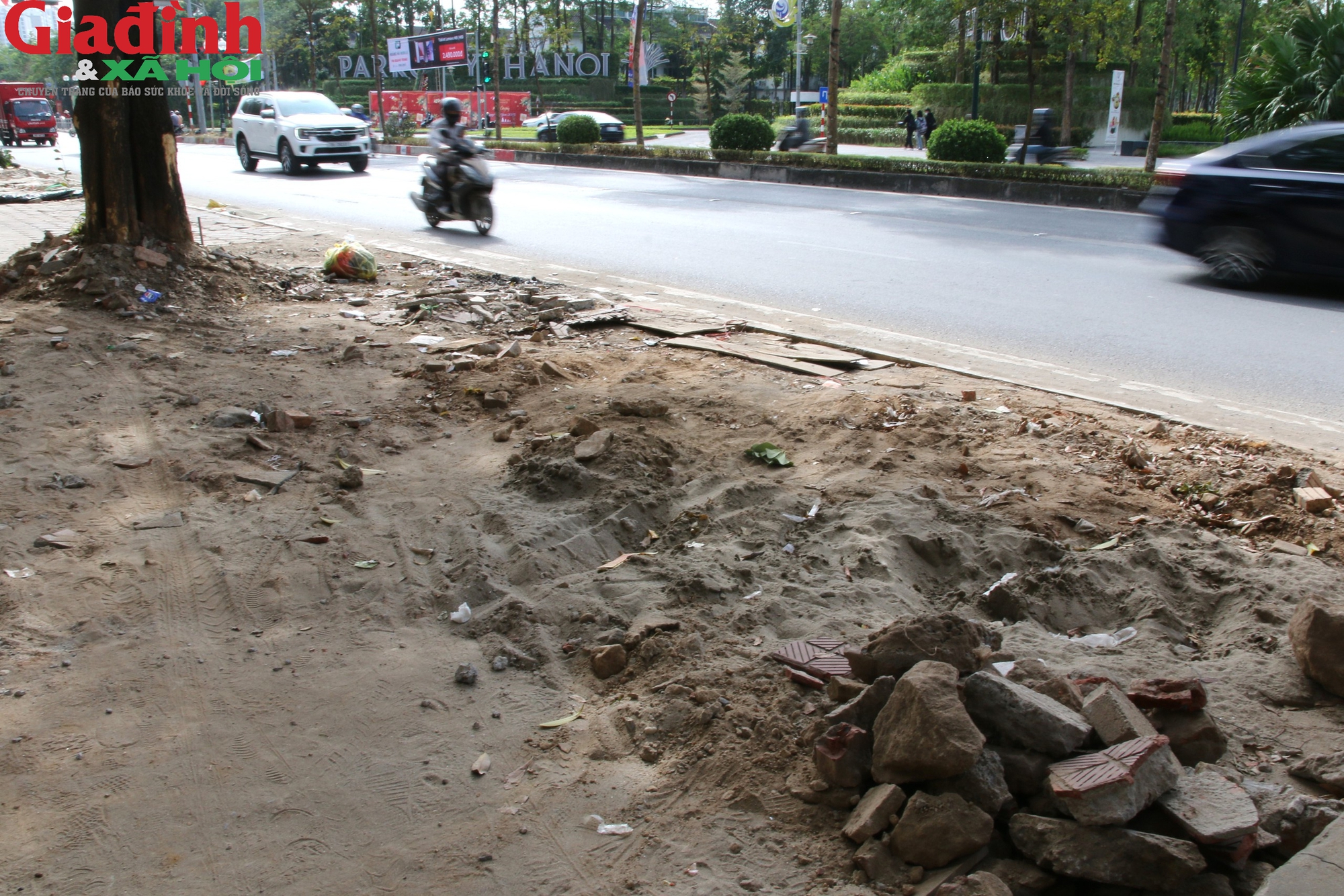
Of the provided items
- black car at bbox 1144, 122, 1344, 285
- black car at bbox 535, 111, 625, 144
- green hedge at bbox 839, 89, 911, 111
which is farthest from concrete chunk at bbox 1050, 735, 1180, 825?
green hedge at bbox 839, 89, 911, 111

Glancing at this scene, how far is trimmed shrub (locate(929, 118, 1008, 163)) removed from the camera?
19.7 metres

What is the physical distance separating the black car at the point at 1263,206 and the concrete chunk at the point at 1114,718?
7.75m

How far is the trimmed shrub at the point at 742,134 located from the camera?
24016 millimetres

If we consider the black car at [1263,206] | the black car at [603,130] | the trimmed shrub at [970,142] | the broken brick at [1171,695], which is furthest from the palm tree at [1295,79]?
the black car at [603,130]

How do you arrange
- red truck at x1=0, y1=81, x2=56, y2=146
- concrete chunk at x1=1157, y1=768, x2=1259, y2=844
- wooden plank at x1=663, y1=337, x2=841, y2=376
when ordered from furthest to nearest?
red truck at x1=0, y1=81, x2=56, y2=146 → wooden plank at x1=663, y1=337, x2=841, y2=376 → concrete chunk at x1=1157, y1=768, x2=1259, y2=844

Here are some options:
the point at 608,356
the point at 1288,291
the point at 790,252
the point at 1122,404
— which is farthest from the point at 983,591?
the point at 790,252

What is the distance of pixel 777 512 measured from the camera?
428cm

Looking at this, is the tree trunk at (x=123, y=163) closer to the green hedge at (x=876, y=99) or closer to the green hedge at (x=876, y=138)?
the green hedge at (x=876, y=138)

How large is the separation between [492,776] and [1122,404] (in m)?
4.38

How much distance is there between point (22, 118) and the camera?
40.8m

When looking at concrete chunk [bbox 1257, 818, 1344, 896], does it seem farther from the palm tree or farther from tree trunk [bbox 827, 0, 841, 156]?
tree trunk [bbox 827, 0, 841, 156]

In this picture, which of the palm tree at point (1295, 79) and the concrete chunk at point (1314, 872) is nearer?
the concrete chunk at point (1314, 872)

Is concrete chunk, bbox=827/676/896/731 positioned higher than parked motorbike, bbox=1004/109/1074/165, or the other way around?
parked motorbike, bbox=1004/109/1074/165

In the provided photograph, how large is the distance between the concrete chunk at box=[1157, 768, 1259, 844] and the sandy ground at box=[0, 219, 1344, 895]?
1.48ft
